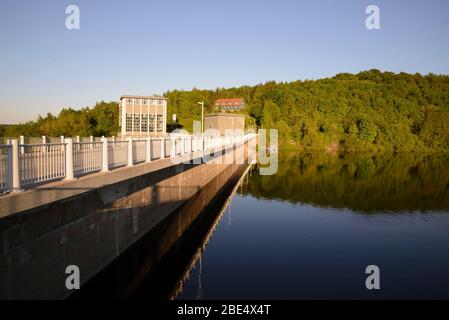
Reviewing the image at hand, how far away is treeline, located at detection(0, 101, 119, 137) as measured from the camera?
A: 37.9 meters

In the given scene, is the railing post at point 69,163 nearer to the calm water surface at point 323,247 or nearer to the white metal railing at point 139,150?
the white metal railing at point 139,150

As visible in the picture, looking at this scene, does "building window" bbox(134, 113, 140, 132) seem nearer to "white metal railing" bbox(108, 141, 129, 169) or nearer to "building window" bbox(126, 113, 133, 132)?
"building window" bbox(126, 113, 133, 132)

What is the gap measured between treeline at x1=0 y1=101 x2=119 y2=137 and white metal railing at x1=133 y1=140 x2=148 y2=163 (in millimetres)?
19915

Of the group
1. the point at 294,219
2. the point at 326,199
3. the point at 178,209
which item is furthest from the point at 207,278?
the point at 326,199

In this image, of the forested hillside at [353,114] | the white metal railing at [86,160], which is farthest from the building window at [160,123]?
the forested hillside at [353,114]

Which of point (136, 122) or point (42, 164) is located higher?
point (136, 122)

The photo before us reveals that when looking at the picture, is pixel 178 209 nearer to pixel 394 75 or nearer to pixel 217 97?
pixel 217 97

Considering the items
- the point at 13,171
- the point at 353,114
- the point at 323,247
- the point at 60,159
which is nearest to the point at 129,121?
the point at 323,247

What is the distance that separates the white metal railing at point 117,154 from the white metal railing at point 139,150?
49 centimetres

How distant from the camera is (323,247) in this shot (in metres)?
16.9

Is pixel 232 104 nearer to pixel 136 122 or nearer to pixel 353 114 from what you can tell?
pixel 353 114

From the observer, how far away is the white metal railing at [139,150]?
1487 centimetres

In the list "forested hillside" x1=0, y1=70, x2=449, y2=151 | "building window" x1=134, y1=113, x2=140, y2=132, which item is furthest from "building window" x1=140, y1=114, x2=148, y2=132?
"forested hillside" x1=0, y1=70, x2=449, y2=151

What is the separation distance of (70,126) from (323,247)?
132 ft
